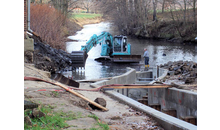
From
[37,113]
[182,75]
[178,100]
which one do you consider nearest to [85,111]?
[37,113]

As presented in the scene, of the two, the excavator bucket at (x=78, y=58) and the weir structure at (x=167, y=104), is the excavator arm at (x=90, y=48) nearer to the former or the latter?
the excavator bucket at (x=78, y=58)

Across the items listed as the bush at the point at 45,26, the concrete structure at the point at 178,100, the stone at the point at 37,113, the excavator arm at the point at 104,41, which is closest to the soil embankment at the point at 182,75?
the concrete structure at the point at 178,100

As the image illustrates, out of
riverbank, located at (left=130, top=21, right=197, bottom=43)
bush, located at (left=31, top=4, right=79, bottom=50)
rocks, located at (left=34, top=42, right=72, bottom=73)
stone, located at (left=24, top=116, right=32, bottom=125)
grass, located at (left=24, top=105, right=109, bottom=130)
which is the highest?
riverbank, located at (left=130, top=21, right=197, bottom=43)

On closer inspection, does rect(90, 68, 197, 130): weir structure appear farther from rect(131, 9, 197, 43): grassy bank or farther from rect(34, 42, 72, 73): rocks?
rect(131, 9, 197, 43): grassy bank

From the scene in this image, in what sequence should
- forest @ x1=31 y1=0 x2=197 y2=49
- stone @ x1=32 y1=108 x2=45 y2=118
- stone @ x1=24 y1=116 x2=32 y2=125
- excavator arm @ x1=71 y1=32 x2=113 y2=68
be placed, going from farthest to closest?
forest @ x1=31 y1=0 x2=197 y2=49, excavator arm @ x1=71 y1=32 x2=113 y2=68, stone @ x1=32 y1=108 x2=45 y2=118, stone @ x1=24 y1=116 x2=32 y2=125

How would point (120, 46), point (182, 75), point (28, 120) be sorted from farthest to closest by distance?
point (120, 46)
point (182, 75)
point (28, 120)

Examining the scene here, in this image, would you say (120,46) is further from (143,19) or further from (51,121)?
(143,19)

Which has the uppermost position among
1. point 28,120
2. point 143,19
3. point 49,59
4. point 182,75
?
point 143,19

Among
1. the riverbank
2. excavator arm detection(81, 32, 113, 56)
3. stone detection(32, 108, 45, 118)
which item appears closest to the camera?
stone detection(32, 108, 45, 118)

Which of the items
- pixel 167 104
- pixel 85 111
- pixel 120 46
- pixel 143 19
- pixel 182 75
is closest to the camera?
pixel 85 111

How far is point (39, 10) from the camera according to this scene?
32.7 m

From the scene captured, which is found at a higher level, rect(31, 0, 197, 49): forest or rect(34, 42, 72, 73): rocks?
rect(31, 0, 197, 49): forest

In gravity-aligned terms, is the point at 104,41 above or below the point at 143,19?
below

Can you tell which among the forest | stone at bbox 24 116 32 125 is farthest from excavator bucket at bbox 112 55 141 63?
stone at bbox 24 116 32 125
